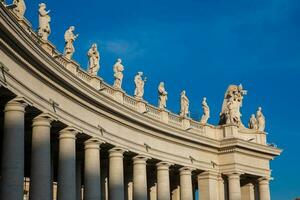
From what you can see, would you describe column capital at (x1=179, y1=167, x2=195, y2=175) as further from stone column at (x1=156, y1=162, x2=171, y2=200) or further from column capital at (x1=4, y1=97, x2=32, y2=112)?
column capital at (x1=4, y1=97, x2=32, y2=112)

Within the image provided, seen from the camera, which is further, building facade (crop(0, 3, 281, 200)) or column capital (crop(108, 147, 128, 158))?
column capital (crop(108, 147, 128, 158))

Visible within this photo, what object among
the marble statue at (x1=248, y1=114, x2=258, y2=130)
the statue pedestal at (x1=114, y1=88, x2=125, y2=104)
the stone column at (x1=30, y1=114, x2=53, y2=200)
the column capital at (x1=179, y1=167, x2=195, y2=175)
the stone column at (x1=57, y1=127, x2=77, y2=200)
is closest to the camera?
the stone column at (x1=30, y1=114, x2=53, y2=200)

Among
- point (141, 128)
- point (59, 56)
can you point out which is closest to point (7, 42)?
point (59, 56)

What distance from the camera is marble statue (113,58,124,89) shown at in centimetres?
9638

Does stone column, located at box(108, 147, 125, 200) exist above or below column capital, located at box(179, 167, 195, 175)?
below

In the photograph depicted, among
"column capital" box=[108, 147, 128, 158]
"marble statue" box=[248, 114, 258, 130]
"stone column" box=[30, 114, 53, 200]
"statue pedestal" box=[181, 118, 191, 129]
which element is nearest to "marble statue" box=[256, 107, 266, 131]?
"marble statue" box=[248, 114, 258, 130]

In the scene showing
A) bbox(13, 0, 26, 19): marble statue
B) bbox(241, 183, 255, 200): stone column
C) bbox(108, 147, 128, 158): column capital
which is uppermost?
bbox(13, 0, 26, 19): marble statue

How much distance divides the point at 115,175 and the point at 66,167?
1408 cm

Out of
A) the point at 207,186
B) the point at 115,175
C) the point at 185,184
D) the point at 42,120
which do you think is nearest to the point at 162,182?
the point at 185,184

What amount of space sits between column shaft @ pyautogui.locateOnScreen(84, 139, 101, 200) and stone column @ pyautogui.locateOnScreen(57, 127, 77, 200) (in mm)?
6424

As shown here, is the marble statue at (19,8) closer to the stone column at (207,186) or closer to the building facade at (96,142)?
the building facade at (96,142)

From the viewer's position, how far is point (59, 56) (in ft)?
262

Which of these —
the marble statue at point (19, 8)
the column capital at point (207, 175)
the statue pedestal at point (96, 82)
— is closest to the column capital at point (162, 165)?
the column capital at point (207, 175)

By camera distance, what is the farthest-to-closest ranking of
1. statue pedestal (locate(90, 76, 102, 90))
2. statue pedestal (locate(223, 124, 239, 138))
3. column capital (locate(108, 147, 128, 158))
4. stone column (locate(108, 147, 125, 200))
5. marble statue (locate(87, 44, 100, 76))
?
statue pedestal (locate(223, 124, 239, 138)), marble statue (locate(87, 44, 100, 76)), column capital (locate(108, 147, 128, 158)), stone column (locate(108, 147, 125, 200)), statue pedestal (locate(90, 76, 102, 90))
